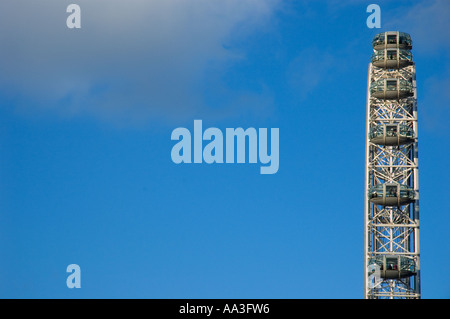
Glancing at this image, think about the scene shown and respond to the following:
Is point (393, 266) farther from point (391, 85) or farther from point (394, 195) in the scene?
point (391, 85)

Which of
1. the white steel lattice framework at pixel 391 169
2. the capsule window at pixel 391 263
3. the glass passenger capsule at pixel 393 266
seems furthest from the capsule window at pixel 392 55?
the capsule window at pixel 391 263

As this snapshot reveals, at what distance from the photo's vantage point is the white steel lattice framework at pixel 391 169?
286 feet

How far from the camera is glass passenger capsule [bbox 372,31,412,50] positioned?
9462 centimetres

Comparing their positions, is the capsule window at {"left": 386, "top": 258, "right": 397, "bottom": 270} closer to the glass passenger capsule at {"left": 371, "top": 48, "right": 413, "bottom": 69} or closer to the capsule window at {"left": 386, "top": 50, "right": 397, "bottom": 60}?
the glass passenger capsule at {"left": 371, "top": 48, "right": 413, "bottom": 69}

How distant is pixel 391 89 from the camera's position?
9275 centimetres

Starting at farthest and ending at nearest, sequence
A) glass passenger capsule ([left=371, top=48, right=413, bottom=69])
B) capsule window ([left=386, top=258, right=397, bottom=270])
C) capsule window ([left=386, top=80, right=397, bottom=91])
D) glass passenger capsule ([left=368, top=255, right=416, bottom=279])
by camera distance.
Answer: glass passenger capsule ([left=371, top=48, right=413, bottom=69]) < capsule window ([left=386, top=80, right=397, bottom=91]) < capsule window ([left=386, top=258, right=397, bottom=270]) < glass passenger capsule ([left=368, top=255, right=416, bottom=279])

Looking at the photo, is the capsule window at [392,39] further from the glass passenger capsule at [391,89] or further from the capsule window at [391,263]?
the capsule window at [391,263]

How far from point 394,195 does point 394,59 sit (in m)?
12.3

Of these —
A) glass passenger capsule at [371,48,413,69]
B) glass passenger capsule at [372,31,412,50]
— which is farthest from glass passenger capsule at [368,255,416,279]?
glass passenger capsule at [372,31,412,50]
